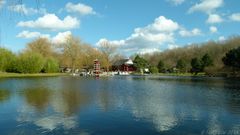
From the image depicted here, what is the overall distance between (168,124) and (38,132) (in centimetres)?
481

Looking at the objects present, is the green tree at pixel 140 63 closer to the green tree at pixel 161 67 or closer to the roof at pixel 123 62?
the green tree at pixel 161 67

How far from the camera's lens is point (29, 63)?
67750 millimetres

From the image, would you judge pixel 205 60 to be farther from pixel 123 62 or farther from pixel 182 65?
pixel 123 62

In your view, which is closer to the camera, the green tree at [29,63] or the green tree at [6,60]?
the green tree at [6,60]

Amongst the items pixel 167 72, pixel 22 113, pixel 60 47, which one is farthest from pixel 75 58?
pixel 22 113

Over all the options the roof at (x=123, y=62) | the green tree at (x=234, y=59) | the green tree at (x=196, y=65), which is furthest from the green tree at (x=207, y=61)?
the roof at (x=123, y=62)

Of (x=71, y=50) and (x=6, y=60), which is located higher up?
(x=71, y=50)

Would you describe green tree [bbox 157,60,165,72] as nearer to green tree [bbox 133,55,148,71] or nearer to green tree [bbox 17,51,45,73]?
green tree [bbox 133,55,148,71]

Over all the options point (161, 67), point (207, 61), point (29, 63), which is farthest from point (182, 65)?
point (29, 63)

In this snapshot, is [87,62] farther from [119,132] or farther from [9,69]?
[119,132]

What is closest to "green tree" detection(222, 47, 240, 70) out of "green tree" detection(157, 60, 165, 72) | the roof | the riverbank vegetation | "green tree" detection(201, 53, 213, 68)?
the riverbank vegetation

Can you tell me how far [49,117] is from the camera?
12703mm

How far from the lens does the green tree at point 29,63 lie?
6731cm

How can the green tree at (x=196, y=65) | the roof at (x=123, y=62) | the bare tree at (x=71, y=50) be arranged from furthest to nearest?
the roof at (x=123, y=62) < the bare tree at (x=71, y=50) < the green tree at (x=196, y=65)
